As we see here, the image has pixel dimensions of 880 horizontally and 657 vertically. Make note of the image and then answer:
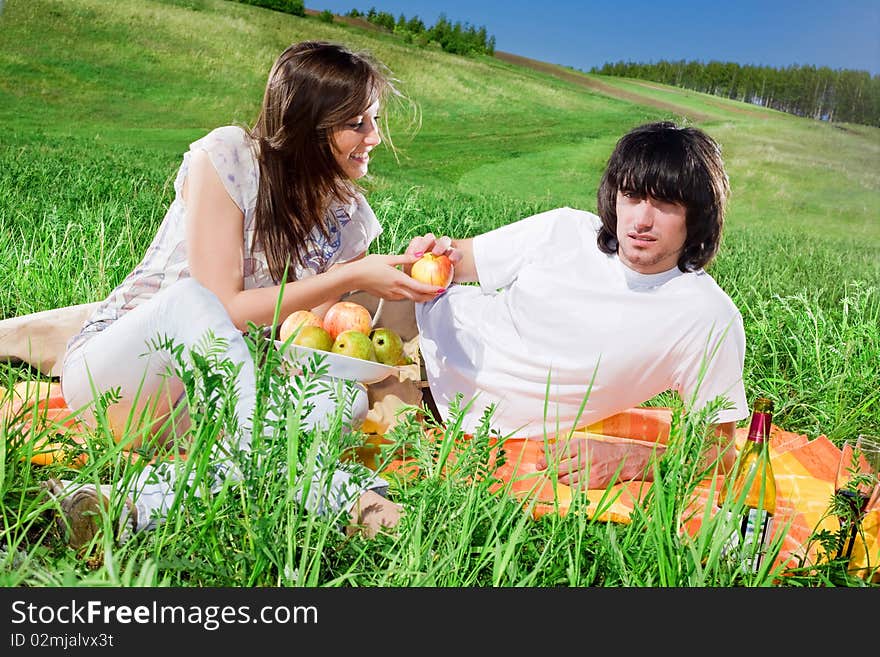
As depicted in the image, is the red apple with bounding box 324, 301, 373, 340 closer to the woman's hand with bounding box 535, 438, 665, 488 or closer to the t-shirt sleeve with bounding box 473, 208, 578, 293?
the t-shirt sleeve with bounding box 473, 208, 578, 293

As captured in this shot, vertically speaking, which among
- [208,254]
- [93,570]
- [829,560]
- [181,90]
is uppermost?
[181,90]

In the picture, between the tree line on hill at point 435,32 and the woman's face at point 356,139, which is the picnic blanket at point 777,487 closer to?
the woman's face at point 356,139

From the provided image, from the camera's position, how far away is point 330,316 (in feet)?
8.55

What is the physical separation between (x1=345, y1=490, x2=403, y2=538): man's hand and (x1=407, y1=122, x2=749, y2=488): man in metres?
0.40

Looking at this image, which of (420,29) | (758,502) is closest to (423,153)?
(420,29)

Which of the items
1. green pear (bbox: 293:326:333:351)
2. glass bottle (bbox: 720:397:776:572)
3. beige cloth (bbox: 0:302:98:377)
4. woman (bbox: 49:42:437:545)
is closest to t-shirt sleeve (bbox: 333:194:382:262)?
woman (bbox: 49:42:437:545)

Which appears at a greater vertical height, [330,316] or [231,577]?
[330,316]

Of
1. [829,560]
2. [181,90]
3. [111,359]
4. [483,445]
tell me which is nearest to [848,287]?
[829,560]

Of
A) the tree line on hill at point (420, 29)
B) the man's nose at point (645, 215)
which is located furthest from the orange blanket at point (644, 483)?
the tree line on hill at point (420, 29)

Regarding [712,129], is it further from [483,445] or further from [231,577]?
[231,577]

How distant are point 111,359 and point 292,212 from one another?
692 mm

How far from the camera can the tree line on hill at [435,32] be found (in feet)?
13.5

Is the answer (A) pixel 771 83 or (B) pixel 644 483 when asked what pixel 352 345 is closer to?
(B) pixel 644 483

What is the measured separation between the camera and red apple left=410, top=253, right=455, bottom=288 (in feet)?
8.32
